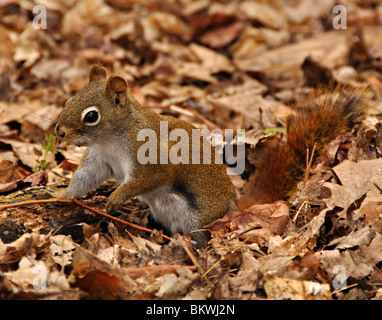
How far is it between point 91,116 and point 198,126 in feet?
6.27

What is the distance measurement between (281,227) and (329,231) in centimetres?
31

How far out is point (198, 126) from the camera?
14.9 ft

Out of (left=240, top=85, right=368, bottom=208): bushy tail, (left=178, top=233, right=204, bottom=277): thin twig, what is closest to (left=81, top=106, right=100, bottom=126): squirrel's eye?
(left=178, top=233, right=204, bottom=277): thin twig

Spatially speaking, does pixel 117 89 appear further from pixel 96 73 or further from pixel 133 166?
pixel 133 166

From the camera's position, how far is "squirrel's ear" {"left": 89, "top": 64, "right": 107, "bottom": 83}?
311 cm

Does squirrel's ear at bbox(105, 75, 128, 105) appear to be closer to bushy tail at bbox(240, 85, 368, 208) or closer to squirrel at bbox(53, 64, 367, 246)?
squirrel at bbox(53, 64, 367, 246)

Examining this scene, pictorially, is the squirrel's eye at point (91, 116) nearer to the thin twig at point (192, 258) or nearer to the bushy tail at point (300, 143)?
the thin twig at point (192, 258)

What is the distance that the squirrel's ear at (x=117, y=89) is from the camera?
9.28ft

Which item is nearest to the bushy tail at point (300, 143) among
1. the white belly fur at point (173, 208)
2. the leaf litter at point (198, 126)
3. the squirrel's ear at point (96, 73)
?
the leaf litter at point (198, 126)

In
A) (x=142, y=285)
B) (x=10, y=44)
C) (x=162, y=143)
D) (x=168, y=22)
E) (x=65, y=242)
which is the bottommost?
(x=142, y=285)

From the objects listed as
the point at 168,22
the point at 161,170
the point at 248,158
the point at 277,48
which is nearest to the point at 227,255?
the point at 161,170

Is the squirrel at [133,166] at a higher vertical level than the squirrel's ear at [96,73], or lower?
lower

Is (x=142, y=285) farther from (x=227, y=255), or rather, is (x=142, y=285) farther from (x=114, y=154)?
(x=114, y=154)

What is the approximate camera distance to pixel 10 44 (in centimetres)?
604
